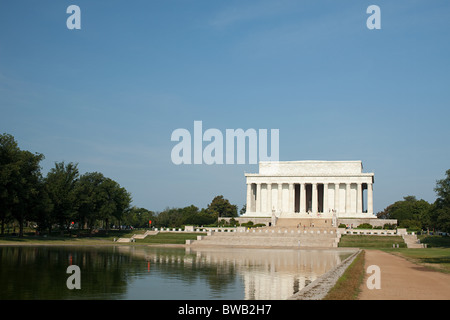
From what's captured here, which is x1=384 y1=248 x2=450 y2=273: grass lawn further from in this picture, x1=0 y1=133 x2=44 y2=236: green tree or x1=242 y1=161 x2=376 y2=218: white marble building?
x1=242 y1=161 x2=376 y2=218: white marble building

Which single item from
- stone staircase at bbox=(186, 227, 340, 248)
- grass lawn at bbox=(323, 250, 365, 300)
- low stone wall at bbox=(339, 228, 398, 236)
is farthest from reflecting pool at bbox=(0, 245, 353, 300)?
low stone wall at bbox=(339, 228, 398, 236)

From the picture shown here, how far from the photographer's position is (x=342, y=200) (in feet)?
334

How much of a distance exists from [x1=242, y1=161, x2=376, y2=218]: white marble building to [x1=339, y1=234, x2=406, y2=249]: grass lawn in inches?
1254

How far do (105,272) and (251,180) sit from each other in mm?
81442

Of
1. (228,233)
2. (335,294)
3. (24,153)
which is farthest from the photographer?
(228,233)

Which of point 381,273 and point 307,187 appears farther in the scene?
point 307,187

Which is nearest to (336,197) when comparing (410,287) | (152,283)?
(410,287)

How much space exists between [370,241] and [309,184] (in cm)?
4681

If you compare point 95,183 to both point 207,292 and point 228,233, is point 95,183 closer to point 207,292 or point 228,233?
point 228,233

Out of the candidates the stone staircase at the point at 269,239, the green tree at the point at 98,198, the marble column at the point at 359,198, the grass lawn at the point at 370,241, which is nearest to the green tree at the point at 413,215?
the marble column at the point at 359,198

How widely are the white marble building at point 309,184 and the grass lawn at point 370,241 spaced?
31.9 meters

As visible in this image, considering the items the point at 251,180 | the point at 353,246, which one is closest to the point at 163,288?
the point at 353,246

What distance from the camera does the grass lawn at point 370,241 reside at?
2359 inches

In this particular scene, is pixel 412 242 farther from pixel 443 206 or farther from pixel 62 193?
pixel 62 193
